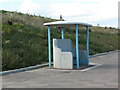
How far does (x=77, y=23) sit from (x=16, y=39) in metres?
5.05

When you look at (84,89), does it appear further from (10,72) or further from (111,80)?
(10,72)

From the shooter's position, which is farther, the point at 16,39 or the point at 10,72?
the point at 16,39

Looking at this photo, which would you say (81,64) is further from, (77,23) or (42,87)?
(42,87)

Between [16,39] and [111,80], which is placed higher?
[16,39]

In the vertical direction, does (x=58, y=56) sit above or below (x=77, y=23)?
below

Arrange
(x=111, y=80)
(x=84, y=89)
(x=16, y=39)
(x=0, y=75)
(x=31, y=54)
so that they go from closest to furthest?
(x=84, y=89)
(x=111, y=80)
(x=0, y=75)
(x=31, y=54)
(x=16, y=39)

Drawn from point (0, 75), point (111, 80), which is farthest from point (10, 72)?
point (111, 80)

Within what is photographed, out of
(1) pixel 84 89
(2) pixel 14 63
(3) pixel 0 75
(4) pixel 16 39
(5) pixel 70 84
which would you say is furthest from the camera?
(4) pixel 16 39

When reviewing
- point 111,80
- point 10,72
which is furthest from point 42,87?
point 10,72

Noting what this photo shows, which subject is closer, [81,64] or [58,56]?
[58,56]

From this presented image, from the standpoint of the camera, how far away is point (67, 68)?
485 inches

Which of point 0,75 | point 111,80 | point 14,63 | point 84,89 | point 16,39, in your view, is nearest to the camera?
point 84,89

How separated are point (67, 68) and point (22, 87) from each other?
15.7ft

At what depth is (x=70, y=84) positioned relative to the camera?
822 centimetres
